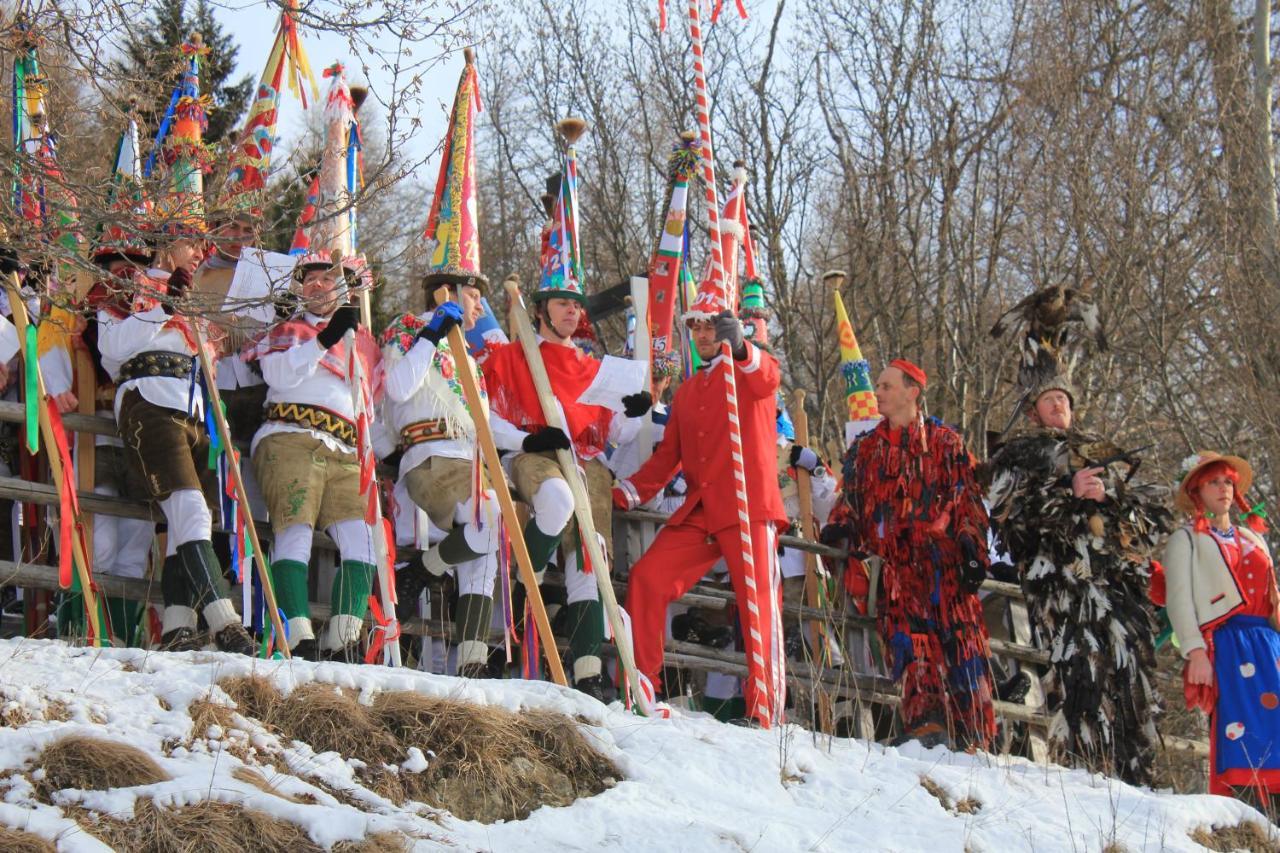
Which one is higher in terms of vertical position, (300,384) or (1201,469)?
(300,384)

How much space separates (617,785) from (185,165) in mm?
2630

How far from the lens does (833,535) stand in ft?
29.1

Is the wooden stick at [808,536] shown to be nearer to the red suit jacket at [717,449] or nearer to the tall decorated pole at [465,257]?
the red suit jacket at [717,449]

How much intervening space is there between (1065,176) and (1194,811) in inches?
313

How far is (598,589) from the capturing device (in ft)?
25.1

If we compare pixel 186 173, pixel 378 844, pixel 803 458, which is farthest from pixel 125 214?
pixel 803 458

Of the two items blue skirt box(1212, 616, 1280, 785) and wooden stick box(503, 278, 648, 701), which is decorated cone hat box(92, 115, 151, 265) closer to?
wooden stick box(503, 278, 648, 701)

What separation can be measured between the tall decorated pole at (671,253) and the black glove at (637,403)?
1.90m

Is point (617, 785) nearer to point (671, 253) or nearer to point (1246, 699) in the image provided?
point (1246, 699)

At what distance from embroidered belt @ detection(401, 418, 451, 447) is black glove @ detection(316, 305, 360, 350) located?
2.11ft

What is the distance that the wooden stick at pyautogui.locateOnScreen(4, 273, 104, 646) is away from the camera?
6691 millimetres

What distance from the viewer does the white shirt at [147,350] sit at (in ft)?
23.2

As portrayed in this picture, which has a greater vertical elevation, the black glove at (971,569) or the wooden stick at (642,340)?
the wooden stick at (642,340)

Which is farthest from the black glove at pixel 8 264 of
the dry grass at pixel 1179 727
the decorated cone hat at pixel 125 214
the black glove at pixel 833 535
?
the dry grass at pixel 1179 727
